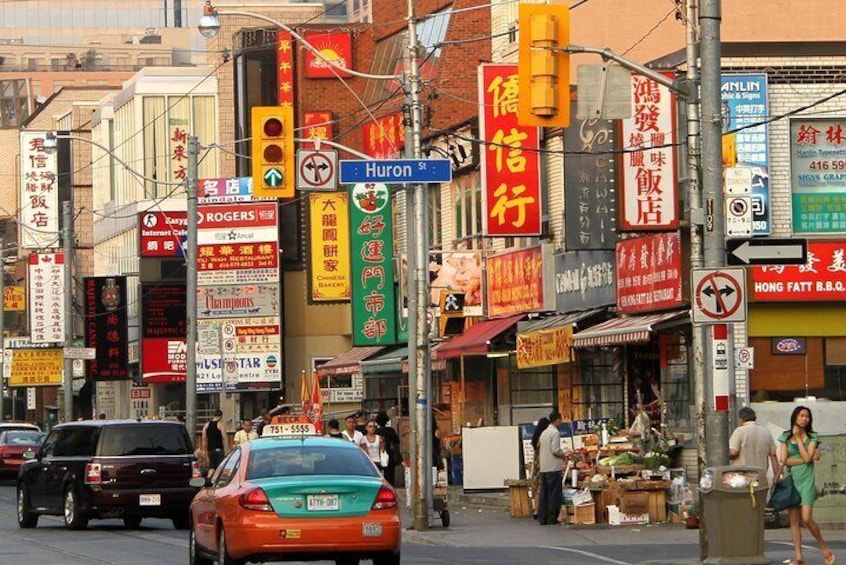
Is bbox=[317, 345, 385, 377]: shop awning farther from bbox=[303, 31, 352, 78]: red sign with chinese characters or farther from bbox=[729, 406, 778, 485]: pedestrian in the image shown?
bbox=[729, 406, 778, 485]: pedestrian

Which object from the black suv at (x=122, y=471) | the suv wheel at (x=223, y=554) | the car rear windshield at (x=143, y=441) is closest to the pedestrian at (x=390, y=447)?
the black suv at (x=122, y=471)

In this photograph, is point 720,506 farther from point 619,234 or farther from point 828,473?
point 619,234

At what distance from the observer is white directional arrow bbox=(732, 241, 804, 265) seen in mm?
21516

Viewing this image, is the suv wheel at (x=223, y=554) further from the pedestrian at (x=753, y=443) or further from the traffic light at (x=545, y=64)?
the pedestrian at (x=753, y=443)

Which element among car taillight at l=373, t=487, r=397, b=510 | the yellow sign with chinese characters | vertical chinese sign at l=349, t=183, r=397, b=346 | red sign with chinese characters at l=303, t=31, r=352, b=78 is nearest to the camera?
car taillight at l=373, t=487, r=397, b=510

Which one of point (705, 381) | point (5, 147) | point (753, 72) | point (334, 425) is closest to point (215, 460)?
point (334, 425)

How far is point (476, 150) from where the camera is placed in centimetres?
4188

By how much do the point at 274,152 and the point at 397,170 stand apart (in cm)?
180

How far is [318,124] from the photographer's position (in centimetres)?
6050

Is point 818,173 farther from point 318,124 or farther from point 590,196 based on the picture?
point 318,124

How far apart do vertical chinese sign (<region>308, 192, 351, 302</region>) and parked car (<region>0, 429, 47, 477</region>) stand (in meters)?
8.88

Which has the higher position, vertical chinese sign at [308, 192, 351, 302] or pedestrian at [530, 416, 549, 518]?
vertical chinese sign at [308, 192, 351, 302]

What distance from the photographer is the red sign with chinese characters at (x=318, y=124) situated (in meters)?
60.8

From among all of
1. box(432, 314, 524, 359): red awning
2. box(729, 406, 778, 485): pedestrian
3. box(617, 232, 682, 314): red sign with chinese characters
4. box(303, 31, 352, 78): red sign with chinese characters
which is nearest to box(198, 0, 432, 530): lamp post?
box(617, 232, 682, 314): red sign with chinese characters
